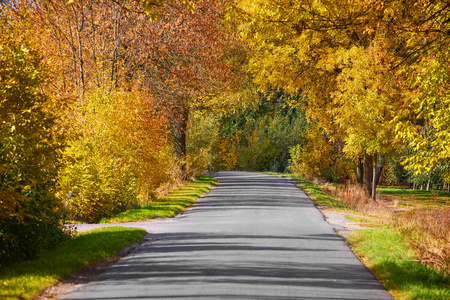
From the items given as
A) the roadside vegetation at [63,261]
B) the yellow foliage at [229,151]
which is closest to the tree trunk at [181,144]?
the roadside vegetation at [63,261]

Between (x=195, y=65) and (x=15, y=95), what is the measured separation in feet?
58.1

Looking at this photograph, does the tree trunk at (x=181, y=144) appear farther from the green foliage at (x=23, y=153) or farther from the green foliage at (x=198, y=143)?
the green foliage at (x=23, y=153)

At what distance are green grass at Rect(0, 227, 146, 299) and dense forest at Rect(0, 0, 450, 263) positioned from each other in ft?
1.78

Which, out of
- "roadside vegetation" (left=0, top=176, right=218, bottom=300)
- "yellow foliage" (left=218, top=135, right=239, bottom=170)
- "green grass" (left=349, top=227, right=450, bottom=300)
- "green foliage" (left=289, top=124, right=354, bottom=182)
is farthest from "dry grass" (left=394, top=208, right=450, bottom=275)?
"yellow foliage" (left=218, top=135, right=239, bottom=170)

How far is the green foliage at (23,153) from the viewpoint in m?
9.50

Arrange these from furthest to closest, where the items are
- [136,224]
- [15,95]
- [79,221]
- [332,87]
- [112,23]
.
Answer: [332,87] < [112,23] < [79,221] < [136,224] < [15,95]

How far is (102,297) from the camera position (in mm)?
7484

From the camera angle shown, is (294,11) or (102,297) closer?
(102,297)

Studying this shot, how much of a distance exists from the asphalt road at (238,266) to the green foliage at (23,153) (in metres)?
1.86

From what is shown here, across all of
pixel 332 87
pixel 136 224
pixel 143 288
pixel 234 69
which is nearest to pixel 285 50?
pixel 332 87

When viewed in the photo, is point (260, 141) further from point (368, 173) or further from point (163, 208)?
point (163, 208)

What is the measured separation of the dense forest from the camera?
1044 cm

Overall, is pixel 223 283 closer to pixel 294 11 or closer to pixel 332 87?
pixel 294 11

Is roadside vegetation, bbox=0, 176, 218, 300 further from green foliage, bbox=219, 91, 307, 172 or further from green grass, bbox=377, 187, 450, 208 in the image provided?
green foliage, bbox=219, 91, 307, 172
